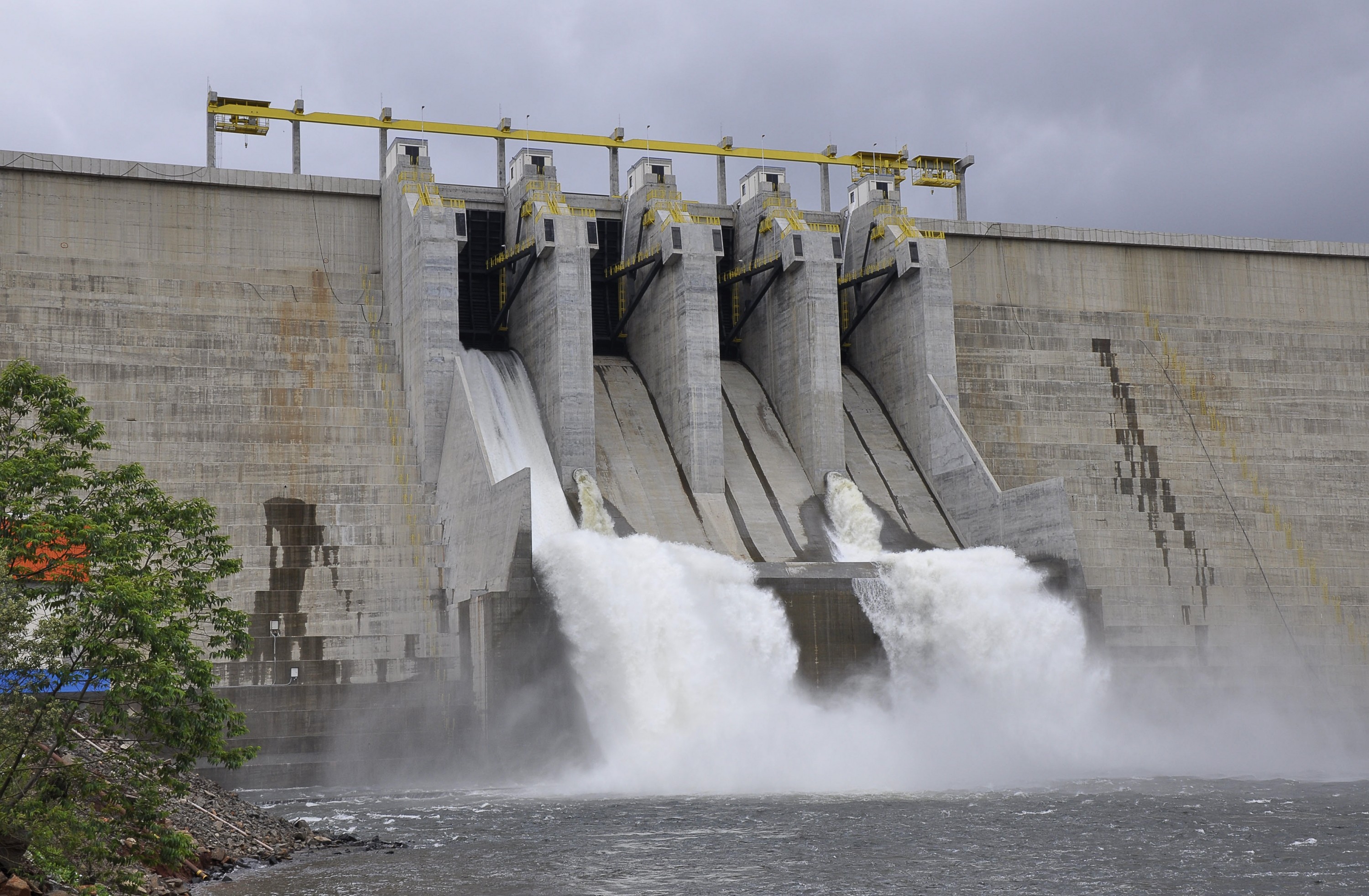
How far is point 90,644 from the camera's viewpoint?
15758 mm

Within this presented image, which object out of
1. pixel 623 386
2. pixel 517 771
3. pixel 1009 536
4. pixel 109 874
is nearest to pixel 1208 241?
pixel 1009 536

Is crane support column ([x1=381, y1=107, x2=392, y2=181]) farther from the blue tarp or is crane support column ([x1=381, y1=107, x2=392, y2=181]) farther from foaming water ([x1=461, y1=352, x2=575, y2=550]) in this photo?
the blue tarp

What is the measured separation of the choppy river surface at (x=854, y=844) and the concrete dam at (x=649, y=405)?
5.53 m

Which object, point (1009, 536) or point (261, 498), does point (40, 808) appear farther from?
point (1009, 536)

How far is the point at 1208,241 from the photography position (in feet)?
163

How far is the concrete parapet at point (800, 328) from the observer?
4184 cm

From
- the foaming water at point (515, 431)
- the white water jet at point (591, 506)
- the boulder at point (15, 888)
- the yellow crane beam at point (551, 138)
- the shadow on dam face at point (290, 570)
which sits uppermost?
the yellow crane beam at point (551, 138)

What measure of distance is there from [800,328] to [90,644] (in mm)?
28684

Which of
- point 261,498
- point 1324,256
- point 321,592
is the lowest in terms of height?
point 321,592

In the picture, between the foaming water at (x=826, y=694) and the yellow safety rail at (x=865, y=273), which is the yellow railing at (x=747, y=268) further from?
the foaming water at (x=826, y=694)

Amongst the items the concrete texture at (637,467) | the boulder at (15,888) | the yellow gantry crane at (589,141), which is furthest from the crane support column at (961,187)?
the boulder at (15,888)

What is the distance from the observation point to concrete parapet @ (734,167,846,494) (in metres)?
41.8

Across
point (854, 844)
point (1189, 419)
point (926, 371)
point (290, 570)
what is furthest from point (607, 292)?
point (854, 844)

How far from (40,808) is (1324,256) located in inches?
1799
